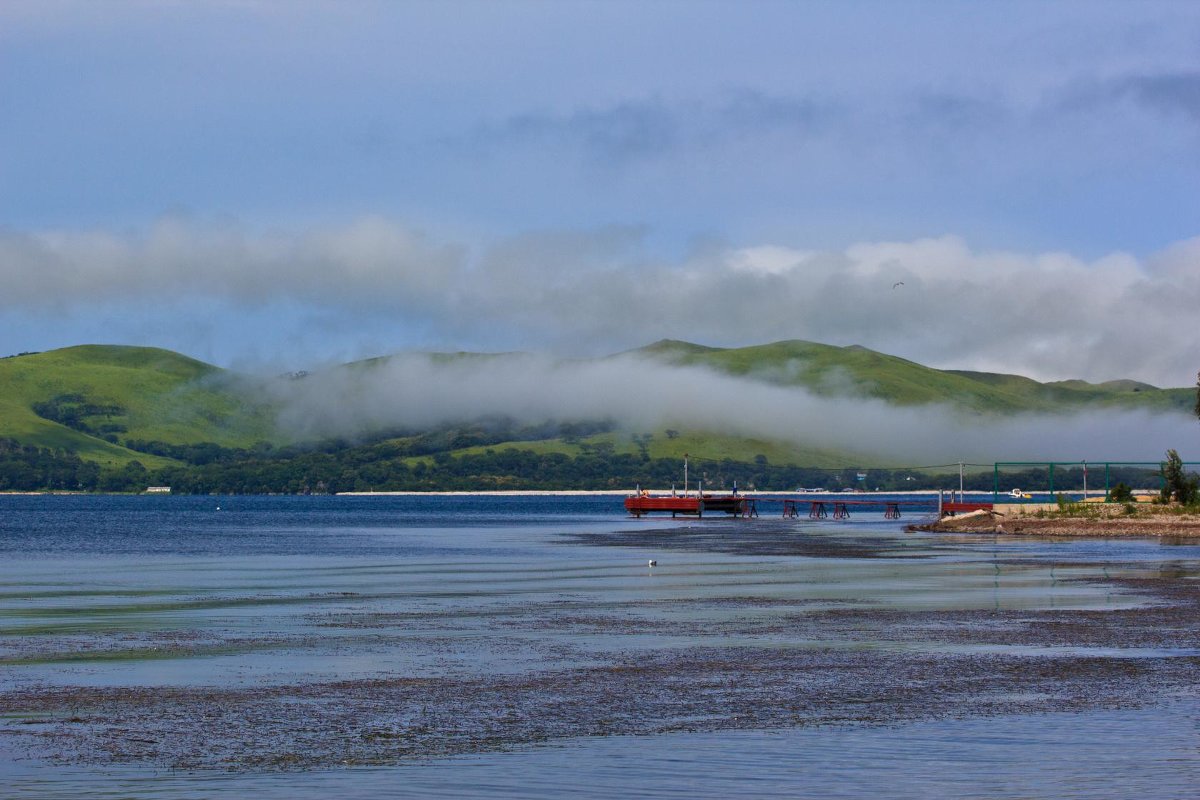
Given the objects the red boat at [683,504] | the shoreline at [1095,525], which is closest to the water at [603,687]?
the shoreline at [1095,525]

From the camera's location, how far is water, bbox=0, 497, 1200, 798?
19.4 m

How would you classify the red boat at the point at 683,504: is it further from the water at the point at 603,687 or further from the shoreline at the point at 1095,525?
the water at the point at 603,687

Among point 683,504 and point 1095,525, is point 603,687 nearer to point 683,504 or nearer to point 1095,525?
point 1095,525

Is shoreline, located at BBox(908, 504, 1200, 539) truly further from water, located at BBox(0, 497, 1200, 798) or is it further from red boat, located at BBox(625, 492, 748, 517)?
red boat, located at BBox(625, 492, 748, 517)

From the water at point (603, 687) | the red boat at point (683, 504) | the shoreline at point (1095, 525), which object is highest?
the red boat at point (683, 504)

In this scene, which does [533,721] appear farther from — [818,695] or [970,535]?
[970,535]

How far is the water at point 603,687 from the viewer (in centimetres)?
1938

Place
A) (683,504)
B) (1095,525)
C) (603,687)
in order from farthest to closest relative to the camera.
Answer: (683,504) < (1095,525) < (603,687)

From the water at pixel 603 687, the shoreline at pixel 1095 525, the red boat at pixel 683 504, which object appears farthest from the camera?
the red boat at pixel 683 504

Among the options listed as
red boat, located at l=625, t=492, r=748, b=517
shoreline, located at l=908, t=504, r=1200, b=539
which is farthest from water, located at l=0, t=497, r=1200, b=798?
red boat, located at l=625, t=492, r=748, b=517

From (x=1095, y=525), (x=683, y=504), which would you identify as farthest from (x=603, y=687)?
(x=683, y=504)

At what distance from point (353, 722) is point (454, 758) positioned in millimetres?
3449

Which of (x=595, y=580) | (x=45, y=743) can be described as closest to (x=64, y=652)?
(x=45, y=743)

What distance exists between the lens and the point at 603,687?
2711cm
